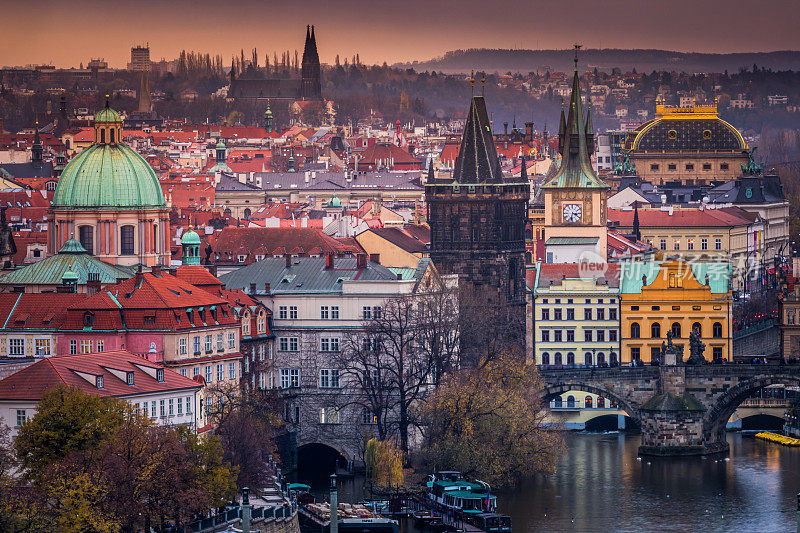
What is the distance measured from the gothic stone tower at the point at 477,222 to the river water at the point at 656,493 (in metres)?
11.6

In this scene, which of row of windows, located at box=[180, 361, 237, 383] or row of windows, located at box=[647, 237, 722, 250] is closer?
row of windows, located at box=[180, 361, 237, 383]

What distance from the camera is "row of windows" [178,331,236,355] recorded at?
98.4 m

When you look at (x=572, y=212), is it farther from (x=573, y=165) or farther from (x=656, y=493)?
(x=656, y=493)

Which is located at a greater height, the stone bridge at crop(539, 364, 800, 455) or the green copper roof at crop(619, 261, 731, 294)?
the green copper roof at crop(619, 261, 731, 294)

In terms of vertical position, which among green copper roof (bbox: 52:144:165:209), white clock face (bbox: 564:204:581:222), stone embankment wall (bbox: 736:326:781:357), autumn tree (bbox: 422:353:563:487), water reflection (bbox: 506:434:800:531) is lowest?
water reflection (bbox: 506:434:800:531)

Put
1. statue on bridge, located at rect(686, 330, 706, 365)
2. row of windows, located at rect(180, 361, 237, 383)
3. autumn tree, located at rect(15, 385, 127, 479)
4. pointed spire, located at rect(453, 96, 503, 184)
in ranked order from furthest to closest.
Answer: pointed spire, located at rect(453, 96, 503, 184) < statue on bridge, located at rect(686, 330, 706, 365) < row of windows, located at rect(180, 361, 237, 383) < autumn tree, located at rect(15, 385, 127, 479)

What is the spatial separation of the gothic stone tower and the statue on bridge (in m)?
9.45

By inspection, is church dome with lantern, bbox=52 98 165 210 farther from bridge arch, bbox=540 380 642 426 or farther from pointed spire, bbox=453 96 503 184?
bridge arch, bbox=540 380 642 426

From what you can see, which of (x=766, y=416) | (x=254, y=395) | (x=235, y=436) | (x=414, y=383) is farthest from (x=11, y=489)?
(x=766, y=416)

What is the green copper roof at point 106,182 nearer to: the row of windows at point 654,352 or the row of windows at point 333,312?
the row of windows at point 333,312

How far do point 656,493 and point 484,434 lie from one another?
7.47 m

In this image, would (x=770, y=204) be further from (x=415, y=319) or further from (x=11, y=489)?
(x=11, y=489)

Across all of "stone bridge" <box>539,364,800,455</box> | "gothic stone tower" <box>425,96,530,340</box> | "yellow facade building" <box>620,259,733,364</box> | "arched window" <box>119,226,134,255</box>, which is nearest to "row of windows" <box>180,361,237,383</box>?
"arched window" <box>119,226,134,255</box>

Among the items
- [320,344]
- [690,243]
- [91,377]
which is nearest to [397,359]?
[320,344]
